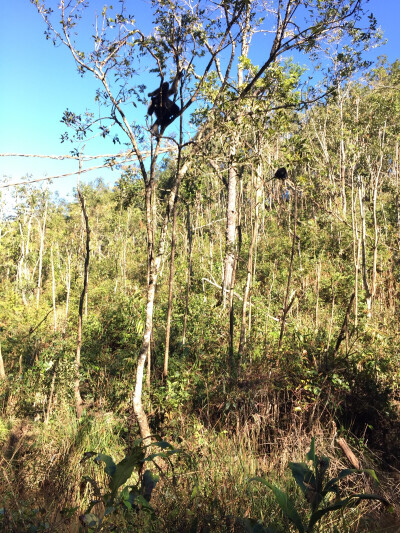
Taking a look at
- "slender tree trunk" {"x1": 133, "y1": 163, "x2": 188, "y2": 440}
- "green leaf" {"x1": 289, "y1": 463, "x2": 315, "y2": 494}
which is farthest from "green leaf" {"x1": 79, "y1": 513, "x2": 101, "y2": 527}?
"slender tree trunk" {"x1": 133, "y1": 163, "x2": 188, "y2": 440}

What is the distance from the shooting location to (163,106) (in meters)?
3.66

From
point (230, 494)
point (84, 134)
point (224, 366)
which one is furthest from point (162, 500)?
point (84, 134)

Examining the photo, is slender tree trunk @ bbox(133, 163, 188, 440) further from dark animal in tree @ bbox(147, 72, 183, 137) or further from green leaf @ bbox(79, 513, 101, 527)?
green leaf @ bbox(79, 513, 101, 527)

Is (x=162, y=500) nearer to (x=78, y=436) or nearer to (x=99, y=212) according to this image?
(x=78, y=436)

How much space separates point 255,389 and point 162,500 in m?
2.06

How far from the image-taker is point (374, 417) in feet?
12.3

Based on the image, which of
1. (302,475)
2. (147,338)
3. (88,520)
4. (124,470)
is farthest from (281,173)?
(88,520)

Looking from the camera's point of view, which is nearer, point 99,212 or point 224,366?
point 224,366

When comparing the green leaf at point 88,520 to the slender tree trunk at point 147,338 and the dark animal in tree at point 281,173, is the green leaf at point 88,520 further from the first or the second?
the dark animal in tree at point 281,173

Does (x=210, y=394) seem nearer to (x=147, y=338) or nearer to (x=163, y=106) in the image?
(x=147, y=338)

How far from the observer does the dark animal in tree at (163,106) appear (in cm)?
360

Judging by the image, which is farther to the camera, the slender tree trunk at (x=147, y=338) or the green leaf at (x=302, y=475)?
the slender tree trunk at (x=147, y=338)

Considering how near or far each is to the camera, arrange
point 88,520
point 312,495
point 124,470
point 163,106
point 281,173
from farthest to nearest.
Result: point 281,173 < point 163,106 < point 312,495 < point 124,470 < point 88,520

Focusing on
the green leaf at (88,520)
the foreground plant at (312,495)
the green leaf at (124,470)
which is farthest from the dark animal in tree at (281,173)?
the green leaf at (88,520)
